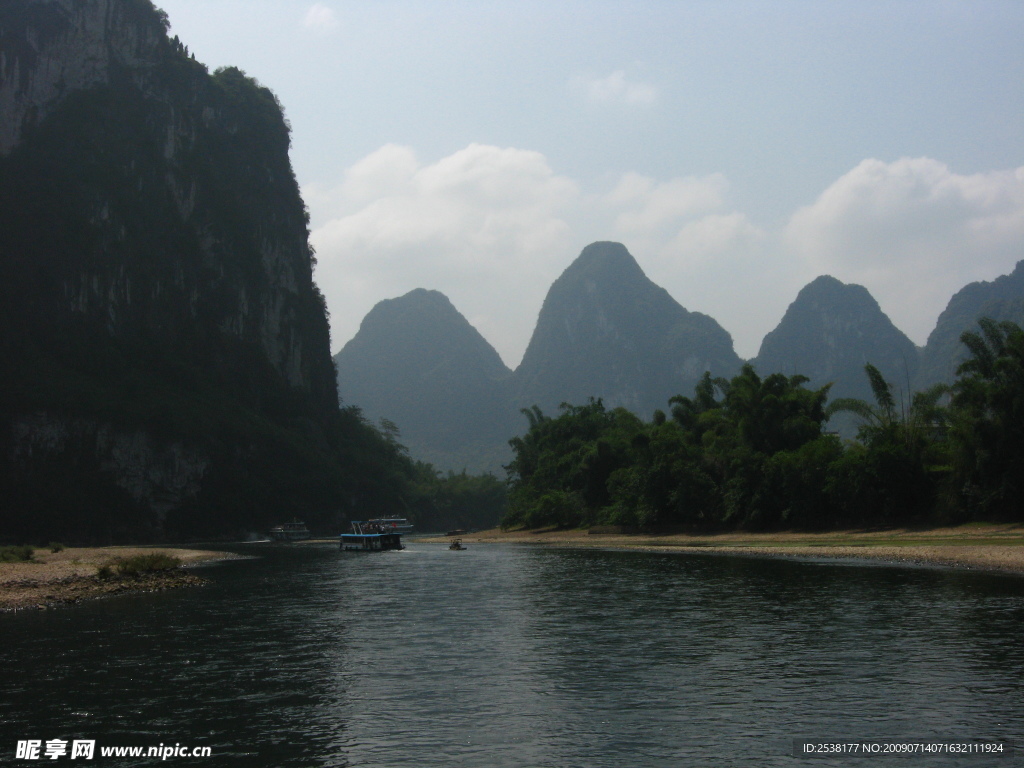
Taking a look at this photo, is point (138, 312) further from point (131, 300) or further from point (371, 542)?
point (371, 542)

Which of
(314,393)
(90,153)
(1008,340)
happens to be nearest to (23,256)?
(90,153)

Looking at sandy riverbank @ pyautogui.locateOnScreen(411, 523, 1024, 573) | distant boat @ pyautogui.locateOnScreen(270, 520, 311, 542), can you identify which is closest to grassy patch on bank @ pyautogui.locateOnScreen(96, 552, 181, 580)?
sandy riverbank @ pyautogui.locateOnScreen(411, 523, 1024, 573)

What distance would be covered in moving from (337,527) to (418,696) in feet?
480

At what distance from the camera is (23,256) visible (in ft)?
439

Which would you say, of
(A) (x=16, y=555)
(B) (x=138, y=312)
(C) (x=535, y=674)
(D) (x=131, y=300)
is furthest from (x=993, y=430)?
(D) (x=131, y=300)

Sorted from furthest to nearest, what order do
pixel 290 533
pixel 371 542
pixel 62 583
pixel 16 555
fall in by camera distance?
pixel 290 533, pixel 371 542, pixel 16 555, pixel 62 583

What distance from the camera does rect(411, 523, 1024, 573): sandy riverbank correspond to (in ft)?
147

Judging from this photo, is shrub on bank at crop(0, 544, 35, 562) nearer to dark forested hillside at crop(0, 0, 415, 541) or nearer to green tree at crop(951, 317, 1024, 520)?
dark forested hillside at crop(0, 0, 415, 541)

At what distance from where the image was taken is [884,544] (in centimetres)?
5572

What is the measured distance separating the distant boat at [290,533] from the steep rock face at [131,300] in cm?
802

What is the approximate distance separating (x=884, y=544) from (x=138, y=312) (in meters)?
126

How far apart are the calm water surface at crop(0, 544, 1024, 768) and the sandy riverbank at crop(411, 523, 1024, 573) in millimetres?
6047

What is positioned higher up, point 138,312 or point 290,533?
point 138,312

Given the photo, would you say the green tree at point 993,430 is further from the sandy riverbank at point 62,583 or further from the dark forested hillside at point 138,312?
the dark forested hillside at point 138,312
